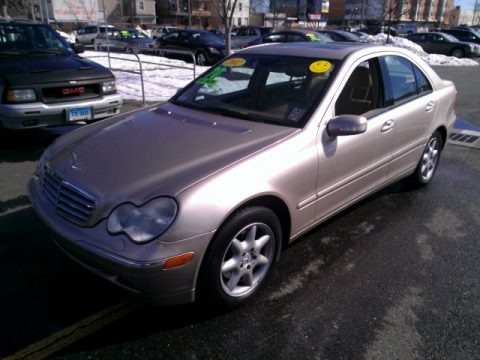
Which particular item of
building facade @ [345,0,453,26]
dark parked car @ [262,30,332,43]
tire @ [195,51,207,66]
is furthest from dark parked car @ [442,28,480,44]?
building facade @ [345,0,453,26]

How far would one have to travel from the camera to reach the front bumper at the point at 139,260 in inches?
85.1

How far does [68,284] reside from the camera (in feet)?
9.45

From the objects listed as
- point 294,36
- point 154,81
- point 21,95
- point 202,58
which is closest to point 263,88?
point 21,95

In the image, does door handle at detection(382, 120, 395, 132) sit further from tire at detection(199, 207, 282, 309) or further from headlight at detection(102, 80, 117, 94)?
headlight at detection(102, 80, 117, 94)

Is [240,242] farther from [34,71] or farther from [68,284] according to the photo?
[34,71]

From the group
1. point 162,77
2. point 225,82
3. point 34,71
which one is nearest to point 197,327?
point 225,82

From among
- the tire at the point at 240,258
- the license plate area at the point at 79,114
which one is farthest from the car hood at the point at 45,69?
the tire at the point at 240,258

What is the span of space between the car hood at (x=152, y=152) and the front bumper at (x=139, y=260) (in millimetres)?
172

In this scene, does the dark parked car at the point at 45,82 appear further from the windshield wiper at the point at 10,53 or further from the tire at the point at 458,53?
the tire at the point at 458,53

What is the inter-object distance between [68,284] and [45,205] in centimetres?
60

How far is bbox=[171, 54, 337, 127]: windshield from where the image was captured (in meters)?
3.19

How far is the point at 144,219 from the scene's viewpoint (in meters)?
2.23

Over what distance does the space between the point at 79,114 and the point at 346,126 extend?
407 cm

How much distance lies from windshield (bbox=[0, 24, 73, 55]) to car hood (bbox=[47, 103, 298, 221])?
3846 millimetres
